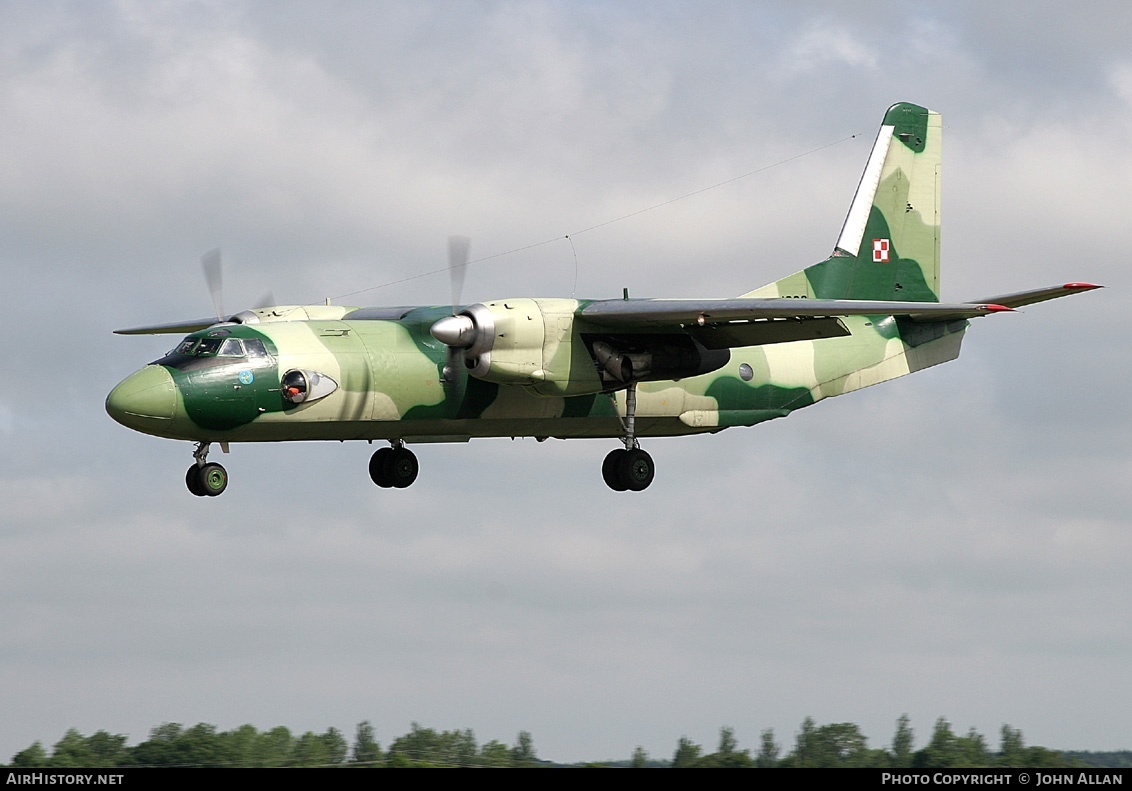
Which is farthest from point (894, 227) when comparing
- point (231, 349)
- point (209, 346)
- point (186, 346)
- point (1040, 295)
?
point (186, 346)

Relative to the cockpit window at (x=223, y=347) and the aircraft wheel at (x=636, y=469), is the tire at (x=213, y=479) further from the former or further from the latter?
the aircraft wheel at (x=636, y=469)

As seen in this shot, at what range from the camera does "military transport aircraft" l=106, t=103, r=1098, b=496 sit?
23.3 metres

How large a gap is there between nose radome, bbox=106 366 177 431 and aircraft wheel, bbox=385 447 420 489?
18.3ft

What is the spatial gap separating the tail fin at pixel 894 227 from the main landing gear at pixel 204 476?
1099cm

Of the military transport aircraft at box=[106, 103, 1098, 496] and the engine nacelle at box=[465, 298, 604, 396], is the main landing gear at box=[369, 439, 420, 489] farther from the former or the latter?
the engine nacelle at box=[465, 298, 604, 396]

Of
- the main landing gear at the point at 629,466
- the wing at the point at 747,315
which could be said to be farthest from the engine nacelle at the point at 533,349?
the main landing gear at the point at 629,466

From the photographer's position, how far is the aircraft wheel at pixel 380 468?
27.6 meters

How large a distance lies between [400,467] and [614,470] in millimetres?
3715

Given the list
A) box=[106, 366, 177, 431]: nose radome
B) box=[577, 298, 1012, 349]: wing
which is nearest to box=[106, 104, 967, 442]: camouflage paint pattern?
box=[106, 366, 177, 431]: nose radome

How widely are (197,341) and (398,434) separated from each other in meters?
3.51

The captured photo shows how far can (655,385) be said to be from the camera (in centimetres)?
2667

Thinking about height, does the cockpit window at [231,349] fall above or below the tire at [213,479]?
above
